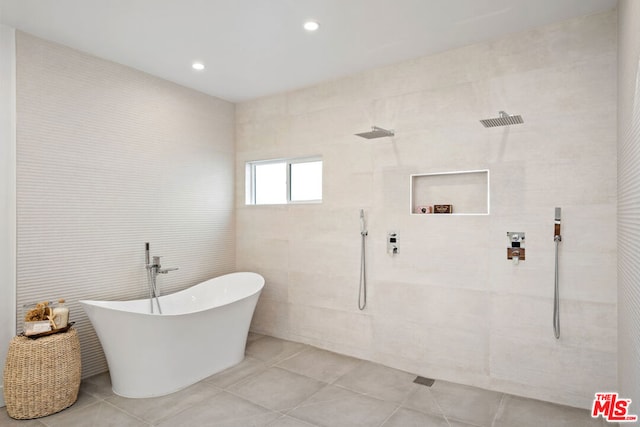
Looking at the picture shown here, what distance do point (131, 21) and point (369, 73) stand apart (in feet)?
6.71

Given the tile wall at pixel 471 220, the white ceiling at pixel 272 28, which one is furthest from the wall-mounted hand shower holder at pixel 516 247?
the white ceiling at pixel 272 28

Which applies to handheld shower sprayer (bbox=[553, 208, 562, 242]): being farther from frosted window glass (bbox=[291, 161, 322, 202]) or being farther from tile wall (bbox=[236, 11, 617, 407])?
frosted window glass (bbox=[291, 161, 322, 202])

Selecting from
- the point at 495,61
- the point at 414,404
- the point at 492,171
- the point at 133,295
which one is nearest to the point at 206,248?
the point at 133,295

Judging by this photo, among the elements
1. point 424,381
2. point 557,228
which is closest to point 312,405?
point 424,381

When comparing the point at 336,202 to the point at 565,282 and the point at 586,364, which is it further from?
the point at 586,364

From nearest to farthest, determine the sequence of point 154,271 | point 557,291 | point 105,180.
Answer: point 557,291
point 105,180
point 154,271

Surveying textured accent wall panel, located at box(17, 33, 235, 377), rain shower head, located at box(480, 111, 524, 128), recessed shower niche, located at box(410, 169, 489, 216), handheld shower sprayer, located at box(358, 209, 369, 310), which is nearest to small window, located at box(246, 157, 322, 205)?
textured accent wall panel, located at box(17, 33, 235, 377)

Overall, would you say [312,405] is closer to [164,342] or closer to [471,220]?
[164,342]

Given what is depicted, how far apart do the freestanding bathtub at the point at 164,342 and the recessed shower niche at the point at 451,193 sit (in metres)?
1.76

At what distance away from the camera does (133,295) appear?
11.9 feet

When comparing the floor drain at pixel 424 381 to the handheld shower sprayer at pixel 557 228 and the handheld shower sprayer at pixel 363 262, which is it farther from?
the handheld shower sprayer at pixel 557 228

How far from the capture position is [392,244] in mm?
3498

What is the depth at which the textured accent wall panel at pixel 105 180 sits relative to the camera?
2953 millimetres

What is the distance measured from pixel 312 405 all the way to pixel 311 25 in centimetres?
281
